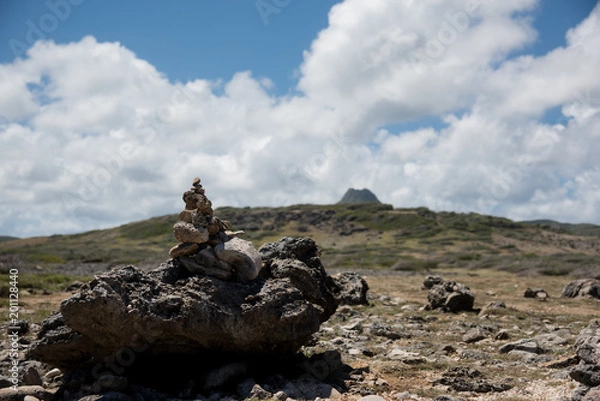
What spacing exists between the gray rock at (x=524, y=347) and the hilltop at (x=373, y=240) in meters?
38.6

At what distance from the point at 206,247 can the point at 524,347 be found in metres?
10.1

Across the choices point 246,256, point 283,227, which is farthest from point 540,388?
point 283,227

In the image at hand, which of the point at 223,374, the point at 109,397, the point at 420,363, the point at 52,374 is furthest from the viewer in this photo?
the point at 420,363

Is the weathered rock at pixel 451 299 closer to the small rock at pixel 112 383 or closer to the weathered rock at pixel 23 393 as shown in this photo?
the small rock at pixel 112 383

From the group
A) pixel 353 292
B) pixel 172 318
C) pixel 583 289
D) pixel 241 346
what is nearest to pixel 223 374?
pixel 241 346

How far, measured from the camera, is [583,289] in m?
29.7

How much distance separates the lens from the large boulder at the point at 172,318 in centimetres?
1018

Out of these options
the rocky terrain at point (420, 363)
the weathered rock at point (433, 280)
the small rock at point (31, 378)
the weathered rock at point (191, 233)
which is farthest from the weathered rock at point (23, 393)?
the weathered rock at point (433, 280)

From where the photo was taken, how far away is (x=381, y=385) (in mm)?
11414

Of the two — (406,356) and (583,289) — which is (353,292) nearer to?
(406,356)

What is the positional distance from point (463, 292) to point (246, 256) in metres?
16.2

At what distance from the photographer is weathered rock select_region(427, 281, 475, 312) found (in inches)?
953

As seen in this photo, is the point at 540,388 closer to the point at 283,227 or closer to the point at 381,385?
the point at 381,385

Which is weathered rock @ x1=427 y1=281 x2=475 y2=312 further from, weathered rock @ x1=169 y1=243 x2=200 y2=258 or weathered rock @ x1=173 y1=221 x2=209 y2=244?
weathered rock @ x1=173 y1=221 x2=209 y2=244
